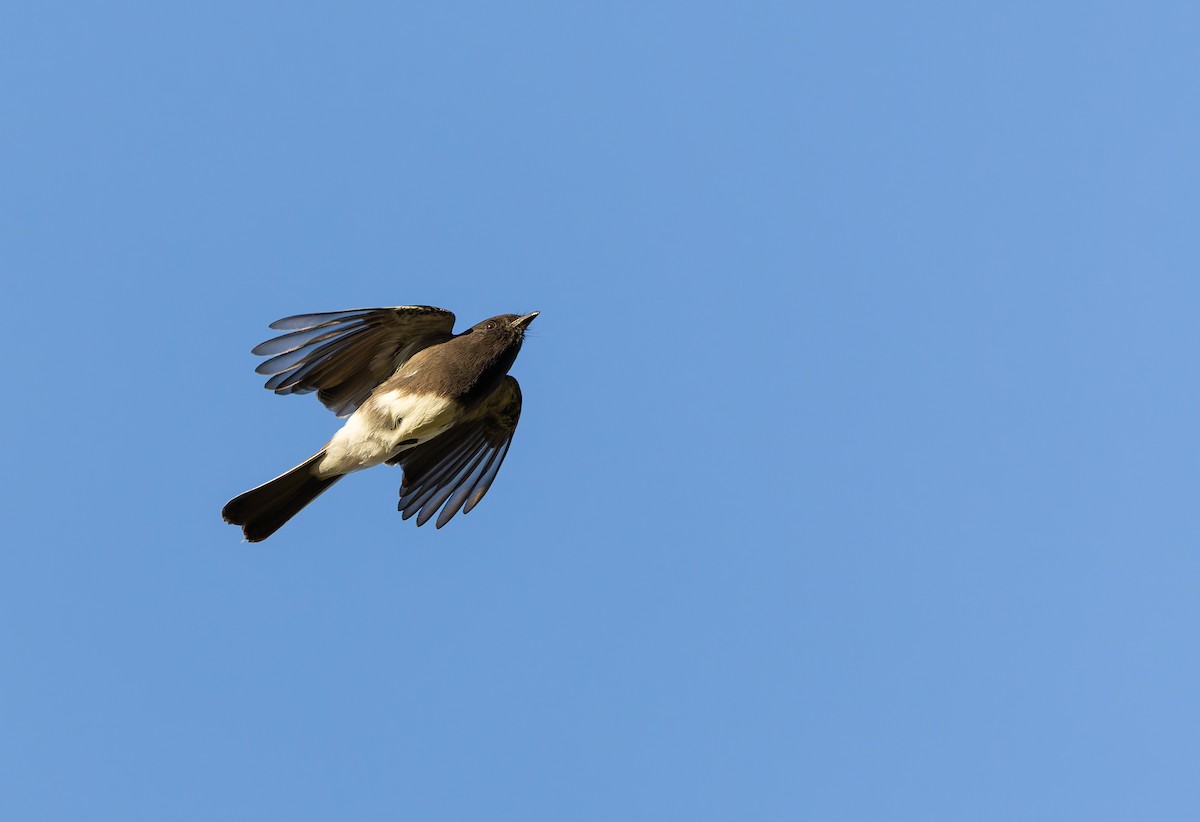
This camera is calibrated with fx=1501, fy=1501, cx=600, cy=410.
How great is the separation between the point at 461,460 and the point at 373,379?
1.43 metres

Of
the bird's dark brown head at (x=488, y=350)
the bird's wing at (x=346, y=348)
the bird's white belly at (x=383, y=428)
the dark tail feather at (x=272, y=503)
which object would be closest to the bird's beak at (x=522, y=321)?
the bird's dark brown head at (x=488, y=350)

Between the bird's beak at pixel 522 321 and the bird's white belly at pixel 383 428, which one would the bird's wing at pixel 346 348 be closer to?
the bird's white belly at pixel 383 428

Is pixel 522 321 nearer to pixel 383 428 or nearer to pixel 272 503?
pixel 383 428

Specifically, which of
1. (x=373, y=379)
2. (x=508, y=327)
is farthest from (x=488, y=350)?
Answer: (x=373, y=379)

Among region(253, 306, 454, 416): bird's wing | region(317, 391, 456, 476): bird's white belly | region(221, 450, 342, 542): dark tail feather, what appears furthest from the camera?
region(221, 450, 342, 542): dark tail feather

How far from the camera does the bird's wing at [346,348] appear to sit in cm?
1433

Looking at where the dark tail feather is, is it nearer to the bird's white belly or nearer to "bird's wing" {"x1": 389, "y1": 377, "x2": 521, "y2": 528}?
the bird's white belly

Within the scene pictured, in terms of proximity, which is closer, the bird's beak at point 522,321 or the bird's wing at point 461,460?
the bird's beak at point 522,321

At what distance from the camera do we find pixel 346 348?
578 inches

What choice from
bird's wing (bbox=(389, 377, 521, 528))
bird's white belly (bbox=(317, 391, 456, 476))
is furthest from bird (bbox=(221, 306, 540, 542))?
bird's wing (bbox=(389, 377, 521, 528))

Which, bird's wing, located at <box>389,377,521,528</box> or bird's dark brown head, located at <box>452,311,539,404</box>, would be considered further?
bird's wing, located at <box>389,377,521,528</box>

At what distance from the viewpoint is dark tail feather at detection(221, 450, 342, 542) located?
1455 centimetres

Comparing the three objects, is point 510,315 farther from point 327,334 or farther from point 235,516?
point 235,516

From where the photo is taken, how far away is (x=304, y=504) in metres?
14.7
